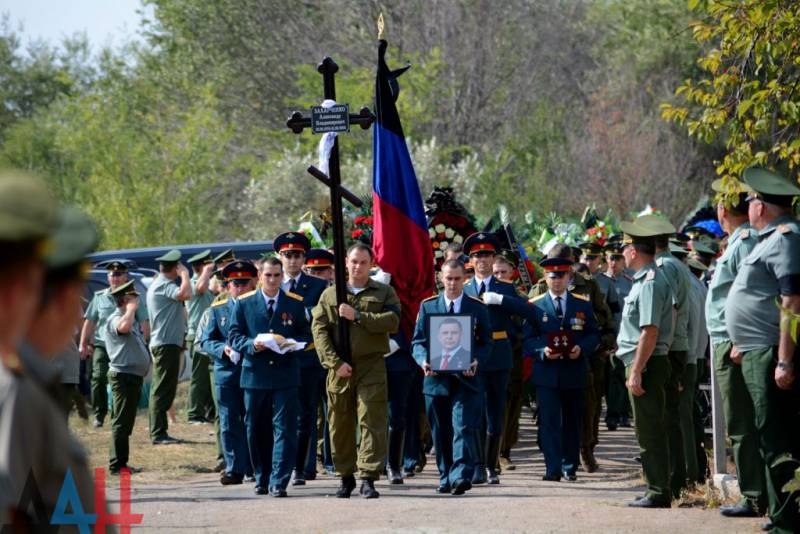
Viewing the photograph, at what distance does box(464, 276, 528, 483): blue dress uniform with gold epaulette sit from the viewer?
1235 cm

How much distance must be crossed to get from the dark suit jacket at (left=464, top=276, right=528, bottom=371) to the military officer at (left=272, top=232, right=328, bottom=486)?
145 cm

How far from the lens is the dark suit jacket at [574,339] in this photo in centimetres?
1241

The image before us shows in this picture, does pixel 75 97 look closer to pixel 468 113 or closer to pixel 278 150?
pixel 278 150

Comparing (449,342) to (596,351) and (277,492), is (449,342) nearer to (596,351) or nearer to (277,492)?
(277,492)

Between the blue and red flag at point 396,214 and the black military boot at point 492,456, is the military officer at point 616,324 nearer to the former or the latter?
the blue and red flag at point 396,214

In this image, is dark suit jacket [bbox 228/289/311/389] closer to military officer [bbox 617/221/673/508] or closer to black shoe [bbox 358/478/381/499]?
black shoe [bbox 358/478/381/499]

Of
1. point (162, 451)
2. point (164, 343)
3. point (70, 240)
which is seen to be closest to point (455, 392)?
point (162, 451)

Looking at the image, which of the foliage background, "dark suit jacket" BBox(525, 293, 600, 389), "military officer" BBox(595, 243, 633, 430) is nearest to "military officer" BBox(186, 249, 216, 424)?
"military officer" BBox(595, 243, 633, 430)

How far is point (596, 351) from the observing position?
44.8ft

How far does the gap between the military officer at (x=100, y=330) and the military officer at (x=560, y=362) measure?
16.5ft

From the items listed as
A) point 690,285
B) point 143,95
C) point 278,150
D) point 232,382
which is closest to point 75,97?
point 143,95

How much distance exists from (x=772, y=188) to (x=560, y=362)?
14.0 feet

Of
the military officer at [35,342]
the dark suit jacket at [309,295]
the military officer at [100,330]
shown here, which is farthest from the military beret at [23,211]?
the military officer at [100,330]

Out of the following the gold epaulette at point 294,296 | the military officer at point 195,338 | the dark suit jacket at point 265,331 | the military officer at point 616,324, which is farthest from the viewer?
the military officer at point 195,338
